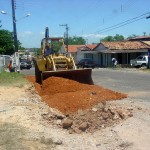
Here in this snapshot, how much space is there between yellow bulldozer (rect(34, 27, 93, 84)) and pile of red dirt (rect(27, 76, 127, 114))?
108 centimetres

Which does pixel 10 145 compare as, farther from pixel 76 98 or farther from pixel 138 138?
pixel 76 98

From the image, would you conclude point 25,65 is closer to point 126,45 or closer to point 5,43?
point 126,45

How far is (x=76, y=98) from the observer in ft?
48.1

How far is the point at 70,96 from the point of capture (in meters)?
15.4

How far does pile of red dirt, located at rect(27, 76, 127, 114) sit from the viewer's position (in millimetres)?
13688

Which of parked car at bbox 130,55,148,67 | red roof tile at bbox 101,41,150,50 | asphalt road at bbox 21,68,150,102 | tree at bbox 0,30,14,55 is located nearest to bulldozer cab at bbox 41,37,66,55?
asphalt road at bbox 21,68,150,102

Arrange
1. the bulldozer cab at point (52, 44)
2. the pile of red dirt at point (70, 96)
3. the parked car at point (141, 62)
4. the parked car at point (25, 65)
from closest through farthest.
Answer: the pile of red dirt at point (70, 96) → the bulldozer cab at point (52, 44) → the parked car at point (141, 62) → the parked car at point (25, 65)

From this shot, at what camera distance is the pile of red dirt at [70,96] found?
13.7m

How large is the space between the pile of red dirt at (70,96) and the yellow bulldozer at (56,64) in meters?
1.08

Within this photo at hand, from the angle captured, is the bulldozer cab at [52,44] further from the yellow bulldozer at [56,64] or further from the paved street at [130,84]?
the paved street at [130,84]

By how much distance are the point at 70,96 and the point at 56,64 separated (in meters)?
7.85

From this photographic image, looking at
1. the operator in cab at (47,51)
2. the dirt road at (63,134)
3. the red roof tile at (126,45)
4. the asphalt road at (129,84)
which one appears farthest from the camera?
the red roof tile at (126,45)

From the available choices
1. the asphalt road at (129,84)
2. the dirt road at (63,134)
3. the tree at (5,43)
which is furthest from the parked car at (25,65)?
the dirt road at (63,134)

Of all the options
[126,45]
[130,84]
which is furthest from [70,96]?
[126,45]
